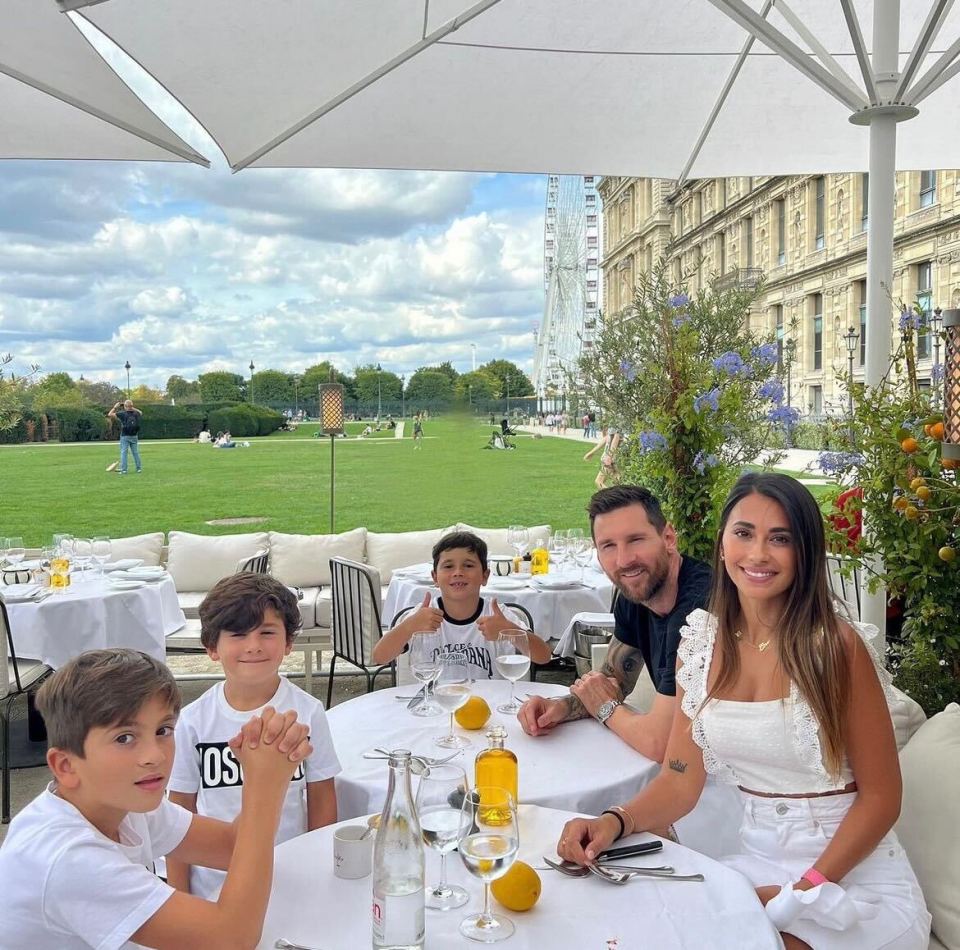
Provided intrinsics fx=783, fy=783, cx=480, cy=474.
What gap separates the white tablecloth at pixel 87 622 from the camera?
451 centimetres

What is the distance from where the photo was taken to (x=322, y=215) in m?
43.2

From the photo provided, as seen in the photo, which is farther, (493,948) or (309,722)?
(309,722)

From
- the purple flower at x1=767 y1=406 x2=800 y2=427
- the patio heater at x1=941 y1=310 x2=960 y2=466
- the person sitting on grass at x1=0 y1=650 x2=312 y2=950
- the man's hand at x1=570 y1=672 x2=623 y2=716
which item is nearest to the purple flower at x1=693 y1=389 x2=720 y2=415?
the purple flower at x1=767 y1=406 x2=800 y2=427

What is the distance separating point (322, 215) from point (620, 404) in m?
37.1

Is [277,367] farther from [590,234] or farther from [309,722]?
[309,722]

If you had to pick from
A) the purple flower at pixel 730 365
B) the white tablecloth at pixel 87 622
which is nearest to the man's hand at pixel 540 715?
the purple flower at pixel 730 365

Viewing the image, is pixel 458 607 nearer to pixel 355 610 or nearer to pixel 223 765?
pixel 223 765

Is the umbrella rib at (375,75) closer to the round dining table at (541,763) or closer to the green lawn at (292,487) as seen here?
the round dining table at (541,763)

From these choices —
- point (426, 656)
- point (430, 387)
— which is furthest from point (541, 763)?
point (430, 387)

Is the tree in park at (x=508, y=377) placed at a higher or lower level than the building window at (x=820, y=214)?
lower

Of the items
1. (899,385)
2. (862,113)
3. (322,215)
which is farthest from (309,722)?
(322,215)

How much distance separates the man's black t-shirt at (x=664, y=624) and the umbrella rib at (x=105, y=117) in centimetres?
314

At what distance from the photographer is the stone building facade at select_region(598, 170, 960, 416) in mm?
36656

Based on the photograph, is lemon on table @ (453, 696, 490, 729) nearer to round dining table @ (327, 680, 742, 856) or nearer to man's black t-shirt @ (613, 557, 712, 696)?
round dining table @ (327, 680, 742, 856)
